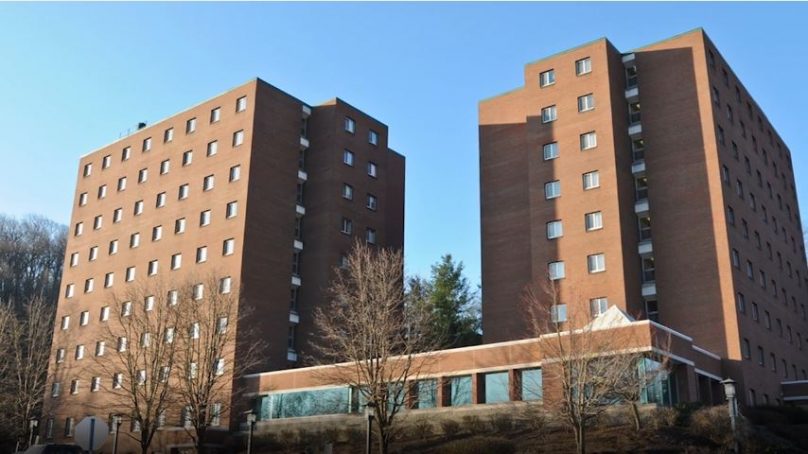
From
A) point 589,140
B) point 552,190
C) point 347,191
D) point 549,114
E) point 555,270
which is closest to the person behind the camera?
point 555,270

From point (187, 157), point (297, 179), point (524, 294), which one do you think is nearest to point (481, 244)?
point (524, 294)

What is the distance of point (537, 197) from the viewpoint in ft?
169

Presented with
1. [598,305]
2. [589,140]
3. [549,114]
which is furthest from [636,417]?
[549,114]

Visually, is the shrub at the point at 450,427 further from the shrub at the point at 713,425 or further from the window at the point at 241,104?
the window at the point at 241,104

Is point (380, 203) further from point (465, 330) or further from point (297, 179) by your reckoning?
point (465, 330)

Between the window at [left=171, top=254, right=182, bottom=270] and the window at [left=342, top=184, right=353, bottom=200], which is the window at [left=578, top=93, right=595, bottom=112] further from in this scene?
the window at [left=171, top=254, right=182, bottom=270]

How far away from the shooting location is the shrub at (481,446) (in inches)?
1299

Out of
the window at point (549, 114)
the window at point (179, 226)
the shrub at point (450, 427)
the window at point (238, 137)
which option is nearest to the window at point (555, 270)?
the window at point (549, 114)

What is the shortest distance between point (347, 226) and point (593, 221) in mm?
18389

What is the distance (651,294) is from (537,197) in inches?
367

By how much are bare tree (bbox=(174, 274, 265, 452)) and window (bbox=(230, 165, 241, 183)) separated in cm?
724

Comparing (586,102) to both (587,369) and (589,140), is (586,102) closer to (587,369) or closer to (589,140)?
(589,140)

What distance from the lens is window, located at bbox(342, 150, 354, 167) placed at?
60000 mm

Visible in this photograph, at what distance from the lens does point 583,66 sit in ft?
173
